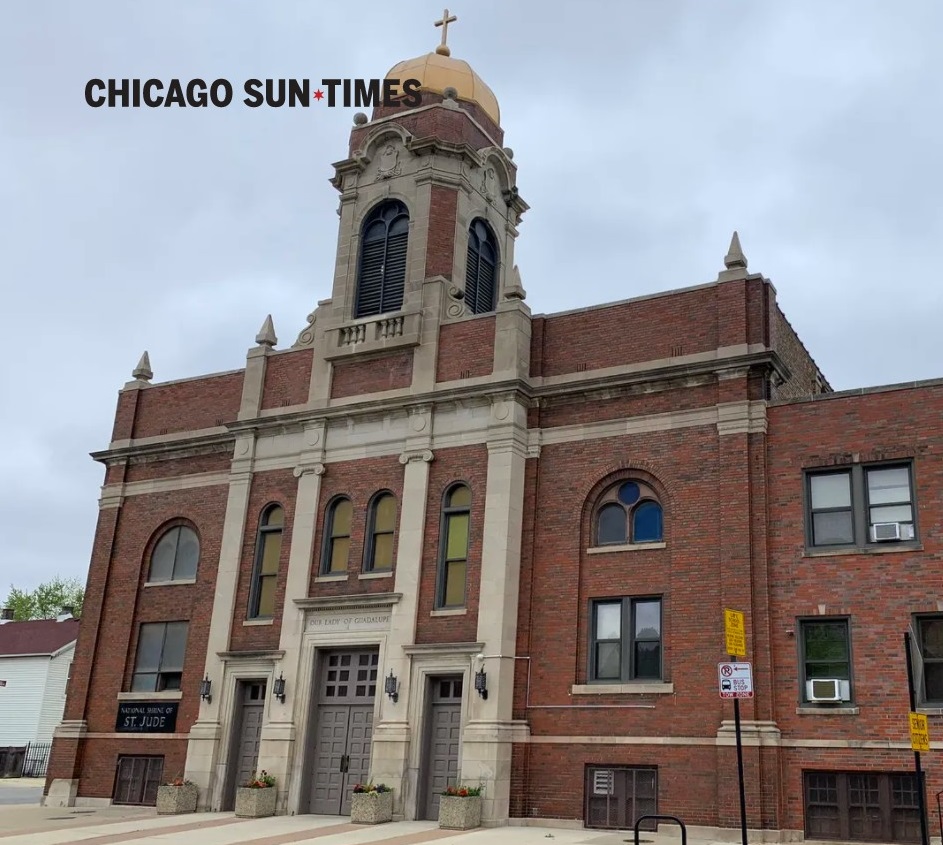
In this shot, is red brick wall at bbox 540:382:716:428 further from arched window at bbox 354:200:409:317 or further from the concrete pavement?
the concrete pavement

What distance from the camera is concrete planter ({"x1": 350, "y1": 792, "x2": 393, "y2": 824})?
23.0 metres

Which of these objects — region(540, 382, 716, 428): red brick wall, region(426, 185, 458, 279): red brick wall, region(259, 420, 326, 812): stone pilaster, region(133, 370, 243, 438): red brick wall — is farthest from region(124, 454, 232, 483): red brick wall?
region(540, 382, 716, 428): red brick wall

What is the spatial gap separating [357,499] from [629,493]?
22.5 feet

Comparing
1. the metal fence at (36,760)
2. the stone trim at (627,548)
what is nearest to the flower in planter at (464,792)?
the stone trim at (627,548)

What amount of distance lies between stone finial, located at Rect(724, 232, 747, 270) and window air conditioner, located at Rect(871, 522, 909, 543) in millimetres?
6485

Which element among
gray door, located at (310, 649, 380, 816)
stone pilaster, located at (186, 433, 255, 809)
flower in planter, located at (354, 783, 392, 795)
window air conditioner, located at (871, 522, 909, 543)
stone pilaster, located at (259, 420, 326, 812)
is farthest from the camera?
stone pilaster, located at (186, 433, 255, 809)

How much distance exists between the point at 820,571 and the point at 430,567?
866 cm

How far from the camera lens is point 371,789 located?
76.7 feet

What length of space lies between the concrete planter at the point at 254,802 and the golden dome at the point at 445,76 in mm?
19284

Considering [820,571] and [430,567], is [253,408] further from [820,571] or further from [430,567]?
[820,571]

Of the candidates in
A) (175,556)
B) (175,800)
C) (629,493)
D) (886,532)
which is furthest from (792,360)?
(175,800)

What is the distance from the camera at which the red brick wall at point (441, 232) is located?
1131 inches

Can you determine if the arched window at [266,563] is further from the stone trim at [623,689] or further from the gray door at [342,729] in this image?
the stone trim at [623,689]

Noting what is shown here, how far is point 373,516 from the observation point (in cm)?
2692
